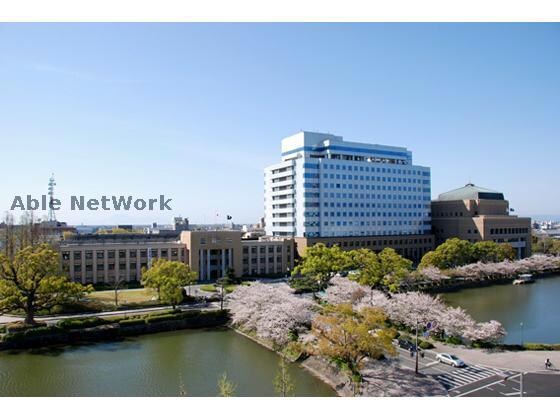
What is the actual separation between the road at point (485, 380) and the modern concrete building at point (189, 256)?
3511 centimetres

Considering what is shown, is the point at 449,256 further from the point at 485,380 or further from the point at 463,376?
the point at 485,380

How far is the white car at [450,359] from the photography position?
24.1 meters

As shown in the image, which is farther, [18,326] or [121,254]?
[121,254]

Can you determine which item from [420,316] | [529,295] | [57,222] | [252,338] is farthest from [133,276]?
[57,222]

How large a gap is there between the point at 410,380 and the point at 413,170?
57.9 meters

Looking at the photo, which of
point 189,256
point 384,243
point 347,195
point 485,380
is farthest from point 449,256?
point 485,380

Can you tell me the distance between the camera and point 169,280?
124 ft

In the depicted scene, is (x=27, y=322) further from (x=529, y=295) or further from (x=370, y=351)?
(x=529, y=295)

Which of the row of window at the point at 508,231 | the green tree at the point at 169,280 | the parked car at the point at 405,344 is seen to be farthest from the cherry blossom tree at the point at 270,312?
the row of window at the point at 508,231

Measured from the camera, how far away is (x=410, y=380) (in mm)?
22141

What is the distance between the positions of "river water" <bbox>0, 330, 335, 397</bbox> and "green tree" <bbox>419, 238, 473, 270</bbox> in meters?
34.0

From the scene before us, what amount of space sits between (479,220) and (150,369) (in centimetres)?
6261

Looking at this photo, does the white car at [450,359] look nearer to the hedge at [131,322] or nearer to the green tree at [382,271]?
the green tree at [382,271]

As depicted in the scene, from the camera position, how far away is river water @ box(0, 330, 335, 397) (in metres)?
23.0
